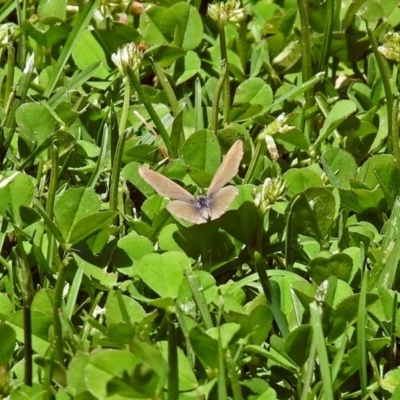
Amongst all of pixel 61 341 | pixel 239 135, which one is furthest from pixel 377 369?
pixel 239 135

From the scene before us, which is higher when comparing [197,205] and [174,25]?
[174,25]

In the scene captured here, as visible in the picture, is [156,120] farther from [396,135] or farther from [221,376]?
[221,376]

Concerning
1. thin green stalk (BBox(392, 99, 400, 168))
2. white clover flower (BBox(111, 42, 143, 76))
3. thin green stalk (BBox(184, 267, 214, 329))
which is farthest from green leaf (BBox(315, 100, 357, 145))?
thin green stalk (BBox(184, 267, 214, 329))

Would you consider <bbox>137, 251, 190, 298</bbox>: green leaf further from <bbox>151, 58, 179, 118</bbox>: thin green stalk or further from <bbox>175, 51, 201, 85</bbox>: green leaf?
<bbox>175, 51, 201, 85</bbox>: green leaf

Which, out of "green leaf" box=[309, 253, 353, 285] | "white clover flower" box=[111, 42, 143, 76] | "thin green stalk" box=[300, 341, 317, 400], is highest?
"white clover flower" box=[111, 42, 143, 76]

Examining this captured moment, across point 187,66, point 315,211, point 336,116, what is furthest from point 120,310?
point 187,66

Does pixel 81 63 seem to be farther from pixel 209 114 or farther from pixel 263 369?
pixel 263 369

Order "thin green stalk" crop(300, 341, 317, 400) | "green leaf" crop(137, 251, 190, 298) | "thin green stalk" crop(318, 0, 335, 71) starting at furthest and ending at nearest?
"thin green stalk" crop(318, 0, 335, 71), "green leaf" crop(137, 251, 190, 298), "thin green stalk" crop(300, 341, 317, 400)
